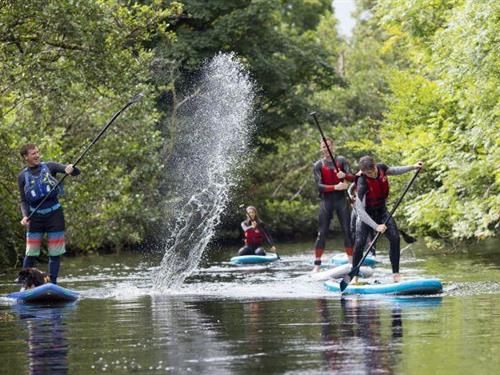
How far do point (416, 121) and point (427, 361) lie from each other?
782 inches

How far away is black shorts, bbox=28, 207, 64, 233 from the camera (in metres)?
15.3

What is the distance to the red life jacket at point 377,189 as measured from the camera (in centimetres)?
1452

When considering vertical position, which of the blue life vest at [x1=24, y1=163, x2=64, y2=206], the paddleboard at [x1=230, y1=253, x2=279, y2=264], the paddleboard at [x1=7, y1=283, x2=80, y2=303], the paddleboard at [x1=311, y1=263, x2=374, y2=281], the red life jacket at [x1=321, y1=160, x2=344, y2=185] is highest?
the red life jacket at [x1=321, y1=160, x2=344, y2=185]

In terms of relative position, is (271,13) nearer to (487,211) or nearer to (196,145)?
(196,145)

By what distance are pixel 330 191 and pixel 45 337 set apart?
8638mm

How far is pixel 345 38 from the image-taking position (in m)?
67.9

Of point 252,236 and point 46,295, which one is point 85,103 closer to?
point 252,236

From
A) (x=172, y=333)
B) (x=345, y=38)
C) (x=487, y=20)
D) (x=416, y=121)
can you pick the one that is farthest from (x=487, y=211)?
(x=345, y=38)

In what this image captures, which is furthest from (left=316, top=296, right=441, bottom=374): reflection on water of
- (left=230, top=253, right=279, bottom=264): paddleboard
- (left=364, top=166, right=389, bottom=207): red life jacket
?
(left=230, top=253, right=279, bottom=264): paddleboard

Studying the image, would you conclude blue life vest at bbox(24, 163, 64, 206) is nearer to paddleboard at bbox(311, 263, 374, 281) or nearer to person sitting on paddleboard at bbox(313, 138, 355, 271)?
paddleboard at bbox(311, 263, 374, 281)

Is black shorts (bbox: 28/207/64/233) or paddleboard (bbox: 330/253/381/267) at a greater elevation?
black shorts (bbox: 28/207/64/233)

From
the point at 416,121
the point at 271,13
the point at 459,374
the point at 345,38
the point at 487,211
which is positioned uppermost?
the point at 345,38

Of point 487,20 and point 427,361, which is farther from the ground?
point 487,20

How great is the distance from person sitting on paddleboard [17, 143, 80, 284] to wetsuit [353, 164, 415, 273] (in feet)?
12.2
